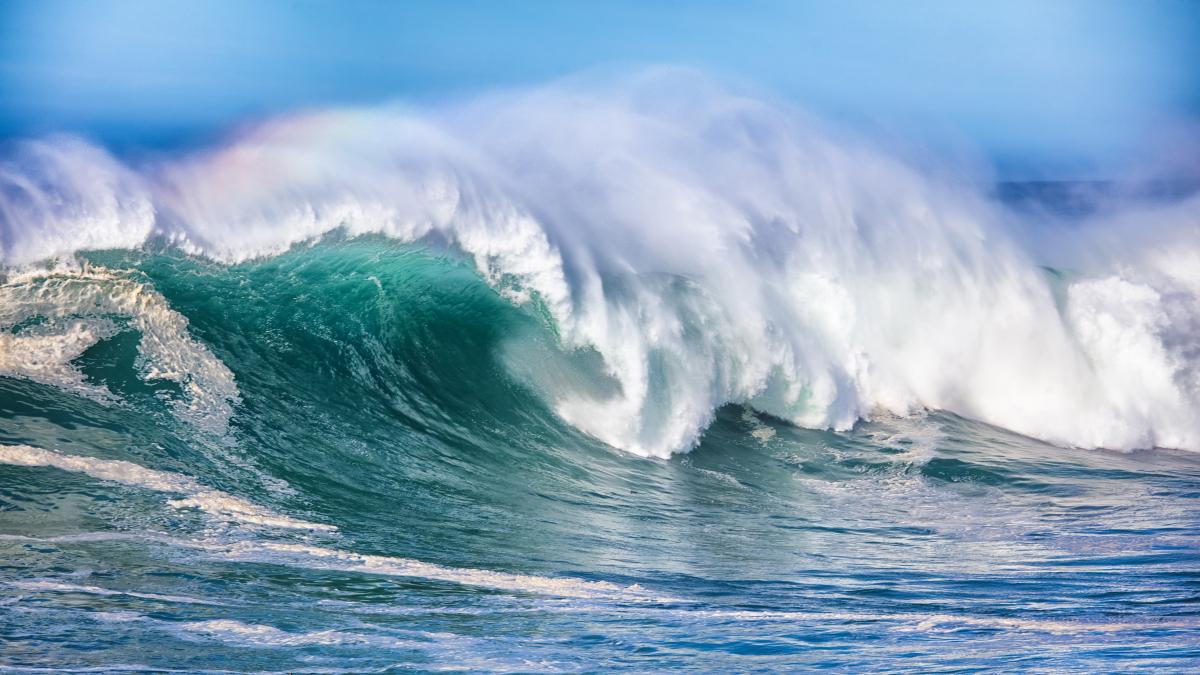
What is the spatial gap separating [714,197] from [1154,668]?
8.86 m

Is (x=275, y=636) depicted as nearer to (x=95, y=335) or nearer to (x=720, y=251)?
(x=95, y=335)

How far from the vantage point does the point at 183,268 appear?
9836mm

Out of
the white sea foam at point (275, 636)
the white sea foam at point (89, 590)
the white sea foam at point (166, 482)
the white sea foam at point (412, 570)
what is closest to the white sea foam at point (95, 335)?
the white sea foam at point (166, 482)

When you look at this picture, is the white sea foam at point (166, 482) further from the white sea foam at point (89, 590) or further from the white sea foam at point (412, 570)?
the white sea foam at point (89, 590)

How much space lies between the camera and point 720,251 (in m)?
12.4

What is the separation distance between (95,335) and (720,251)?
6571 mm

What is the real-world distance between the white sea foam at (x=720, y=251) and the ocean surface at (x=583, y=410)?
5 centimetres

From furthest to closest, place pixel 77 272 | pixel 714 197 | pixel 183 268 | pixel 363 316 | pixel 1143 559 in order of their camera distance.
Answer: pixel 714 197, pixel 363 316, pixel 183 268, pixel 77 272, pixel 1143 559

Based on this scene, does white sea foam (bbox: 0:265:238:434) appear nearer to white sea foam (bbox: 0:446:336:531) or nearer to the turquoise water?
the turquoise water

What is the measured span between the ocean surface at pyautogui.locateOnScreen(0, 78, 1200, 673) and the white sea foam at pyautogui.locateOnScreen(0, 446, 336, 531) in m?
0.04

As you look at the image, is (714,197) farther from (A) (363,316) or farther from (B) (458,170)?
(A) (363,316)

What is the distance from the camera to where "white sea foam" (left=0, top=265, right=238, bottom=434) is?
8.35 meters

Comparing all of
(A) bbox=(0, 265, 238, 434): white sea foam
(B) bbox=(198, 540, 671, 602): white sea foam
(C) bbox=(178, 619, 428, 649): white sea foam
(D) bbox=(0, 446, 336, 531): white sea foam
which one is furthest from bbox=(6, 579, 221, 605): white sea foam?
(A) bbox=(0, 265, 238, 434): white sea foam

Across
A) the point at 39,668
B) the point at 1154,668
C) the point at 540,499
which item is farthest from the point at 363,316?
the point at 1154,668
